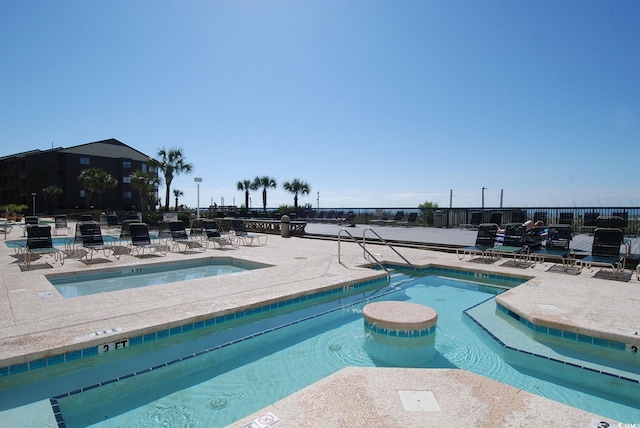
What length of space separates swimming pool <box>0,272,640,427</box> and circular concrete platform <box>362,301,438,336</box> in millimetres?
314

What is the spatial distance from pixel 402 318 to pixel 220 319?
226cm

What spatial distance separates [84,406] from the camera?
9.21ft

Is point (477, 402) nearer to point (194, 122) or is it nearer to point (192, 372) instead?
point (192, 372)

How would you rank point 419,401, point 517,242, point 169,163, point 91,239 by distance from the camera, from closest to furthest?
point 419,401, point 517,242, point 91,239, point 169,163

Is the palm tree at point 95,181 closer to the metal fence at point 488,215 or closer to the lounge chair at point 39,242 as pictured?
the metal fence at point 488,215

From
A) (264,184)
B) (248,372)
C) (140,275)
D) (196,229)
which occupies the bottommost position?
(248,372)

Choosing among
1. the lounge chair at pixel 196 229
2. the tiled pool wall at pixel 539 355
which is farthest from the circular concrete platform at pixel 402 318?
the lounge chair at pixel 196 229

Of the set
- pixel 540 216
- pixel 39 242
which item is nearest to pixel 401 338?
pixel 39 242

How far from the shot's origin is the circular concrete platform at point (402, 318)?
385 cm

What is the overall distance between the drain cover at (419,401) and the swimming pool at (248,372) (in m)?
1.20

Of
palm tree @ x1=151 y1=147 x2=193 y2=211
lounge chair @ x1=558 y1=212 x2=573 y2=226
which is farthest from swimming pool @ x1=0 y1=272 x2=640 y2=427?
palm tree @ x1=151 y1=147 x2=193 y2=211

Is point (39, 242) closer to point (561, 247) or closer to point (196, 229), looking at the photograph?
point (196, 229)

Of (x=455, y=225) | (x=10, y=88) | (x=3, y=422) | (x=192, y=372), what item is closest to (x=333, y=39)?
(x=455, y=225)

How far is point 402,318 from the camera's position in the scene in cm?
394
